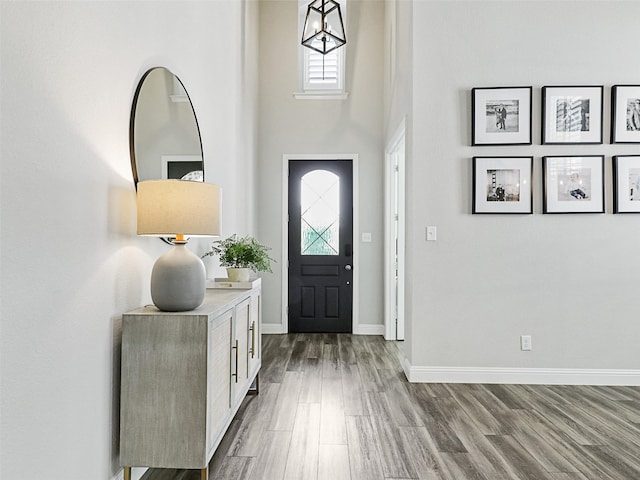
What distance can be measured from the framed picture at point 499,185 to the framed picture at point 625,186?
0.65 metres

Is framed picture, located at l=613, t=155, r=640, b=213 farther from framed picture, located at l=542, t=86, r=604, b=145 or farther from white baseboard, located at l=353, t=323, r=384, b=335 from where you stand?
white baseboard, located at l=353, t=323, r=384, b=335

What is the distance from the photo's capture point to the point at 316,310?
5.12m

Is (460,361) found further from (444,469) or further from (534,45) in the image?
(534,45)

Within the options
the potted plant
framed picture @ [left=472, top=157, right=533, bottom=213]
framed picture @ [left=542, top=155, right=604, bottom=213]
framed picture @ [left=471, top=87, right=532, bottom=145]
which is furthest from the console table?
framed picture @ [left=542, top=155, right=604, bottom=213]

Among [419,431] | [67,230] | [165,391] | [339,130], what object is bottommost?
[419,431]

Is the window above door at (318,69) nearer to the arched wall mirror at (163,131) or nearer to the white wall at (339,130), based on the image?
the white wall at (339,130)

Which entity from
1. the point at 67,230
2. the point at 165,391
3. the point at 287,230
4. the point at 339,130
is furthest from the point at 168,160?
the point at 339,130

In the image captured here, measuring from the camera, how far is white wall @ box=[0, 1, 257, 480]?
1208 millimetres

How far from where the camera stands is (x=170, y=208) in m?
1.78

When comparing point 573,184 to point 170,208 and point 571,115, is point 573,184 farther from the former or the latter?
point 170,208

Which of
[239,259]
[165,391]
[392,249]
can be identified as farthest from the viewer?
[392,249]

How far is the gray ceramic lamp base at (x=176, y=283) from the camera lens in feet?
5.93

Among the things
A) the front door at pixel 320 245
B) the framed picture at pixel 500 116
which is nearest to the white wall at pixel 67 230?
the framed picture at pixel 500 116

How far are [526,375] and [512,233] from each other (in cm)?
113
